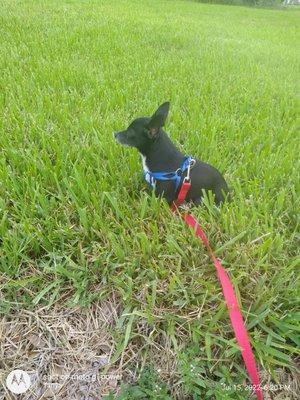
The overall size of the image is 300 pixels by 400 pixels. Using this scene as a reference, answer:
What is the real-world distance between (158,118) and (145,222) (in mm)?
538

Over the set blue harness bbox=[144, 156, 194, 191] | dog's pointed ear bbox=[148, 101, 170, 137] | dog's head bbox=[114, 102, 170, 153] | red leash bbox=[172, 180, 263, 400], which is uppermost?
dog's pointed ear bbox=[148, 101, 170, 137]

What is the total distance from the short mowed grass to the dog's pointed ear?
0.41 metres

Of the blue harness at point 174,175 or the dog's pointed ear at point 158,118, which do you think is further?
the blue harness at point 174,175

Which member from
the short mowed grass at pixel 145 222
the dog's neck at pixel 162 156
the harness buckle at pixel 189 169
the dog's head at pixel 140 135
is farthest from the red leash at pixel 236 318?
the dog's head at pixel 140 135

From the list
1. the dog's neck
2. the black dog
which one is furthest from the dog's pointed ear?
the dog's neck

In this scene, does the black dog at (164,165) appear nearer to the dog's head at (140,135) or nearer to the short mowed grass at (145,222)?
the dog's head at (140,135)

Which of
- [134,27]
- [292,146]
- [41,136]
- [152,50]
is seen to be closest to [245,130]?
[292,146]

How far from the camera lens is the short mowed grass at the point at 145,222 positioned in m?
1.59

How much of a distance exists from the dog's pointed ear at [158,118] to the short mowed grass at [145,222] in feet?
1.33

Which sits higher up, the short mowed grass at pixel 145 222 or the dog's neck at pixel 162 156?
the dog's neck at pixel 162 156

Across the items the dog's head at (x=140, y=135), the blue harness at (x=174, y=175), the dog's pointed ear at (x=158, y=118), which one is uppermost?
the dog's pointed ear at (x=158, y=118)

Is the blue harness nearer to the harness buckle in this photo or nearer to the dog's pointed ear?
the harness buckle

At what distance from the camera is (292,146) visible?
293 cm

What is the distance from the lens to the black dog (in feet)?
6.35
